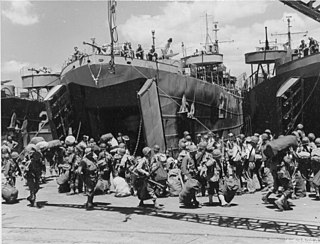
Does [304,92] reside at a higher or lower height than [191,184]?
higher

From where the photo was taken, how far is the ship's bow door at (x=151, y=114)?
1346 centimetres

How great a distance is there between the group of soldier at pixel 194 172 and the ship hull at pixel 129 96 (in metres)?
3.61

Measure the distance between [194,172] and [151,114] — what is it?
5779 mm

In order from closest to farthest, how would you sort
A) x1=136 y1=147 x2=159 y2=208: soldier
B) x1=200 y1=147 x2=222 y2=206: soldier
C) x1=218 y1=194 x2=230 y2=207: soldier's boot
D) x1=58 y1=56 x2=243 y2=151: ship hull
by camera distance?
x1=136 y1=147 x2=159 y2=208: soldier
x1=200 y1=147 x2=222 y2=206: soldier
x1=218 y1=194 x2=230 y2=207: soldier's boot
x1=58 y1=56 x2=243 y2=151: ship hull

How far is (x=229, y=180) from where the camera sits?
840cm

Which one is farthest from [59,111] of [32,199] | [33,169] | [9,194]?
[33,169]

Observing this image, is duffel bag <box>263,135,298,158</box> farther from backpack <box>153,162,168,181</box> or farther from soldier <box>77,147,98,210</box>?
soldier <box>77,147,98,210</box>

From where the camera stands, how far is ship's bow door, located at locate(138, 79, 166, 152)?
13.5 m

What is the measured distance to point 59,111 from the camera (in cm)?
1670

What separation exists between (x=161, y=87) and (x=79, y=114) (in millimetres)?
3730

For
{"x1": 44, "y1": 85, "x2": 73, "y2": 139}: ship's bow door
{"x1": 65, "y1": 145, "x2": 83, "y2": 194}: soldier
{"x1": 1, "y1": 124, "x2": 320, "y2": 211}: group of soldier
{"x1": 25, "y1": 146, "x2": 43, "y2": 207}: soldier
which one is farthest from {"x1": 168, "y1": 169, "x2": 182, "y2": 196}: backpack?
{"x1": 44, "y1": 85, "x2": 73, "y2": 139}: ship's bow door

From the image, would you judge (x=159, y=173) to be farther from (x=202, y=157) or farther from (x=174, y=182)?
(x=174, y=182)

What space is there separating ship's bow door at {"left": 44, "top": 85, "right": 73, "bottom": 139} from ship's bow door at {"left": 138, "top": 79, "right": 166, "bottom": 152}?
13.2 feet

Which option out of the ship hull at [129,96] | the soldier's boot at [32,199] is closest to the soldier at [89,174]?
the soldier's boot at [32,199]
